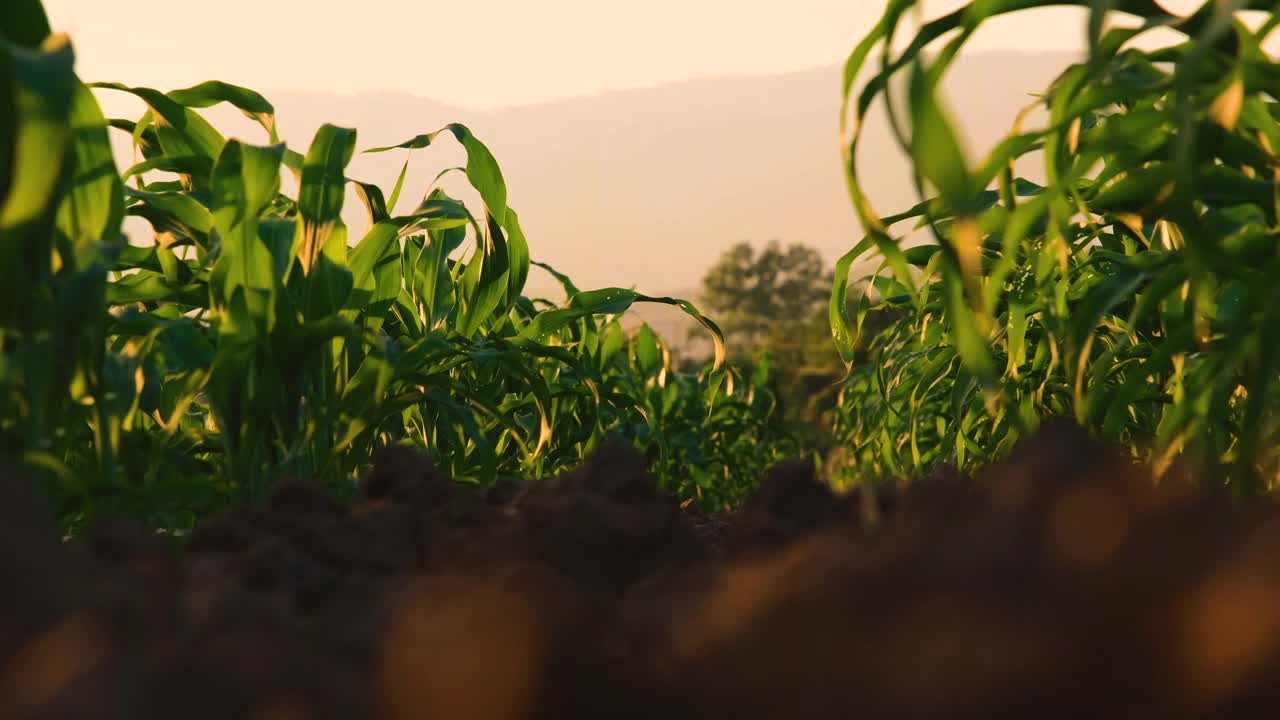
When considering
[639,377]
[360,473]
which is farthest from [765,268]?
[360,473]

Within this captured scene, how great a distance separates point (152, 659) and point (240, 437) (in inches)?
33.7

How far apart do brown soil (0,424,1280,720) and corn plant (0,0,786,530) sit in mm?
312

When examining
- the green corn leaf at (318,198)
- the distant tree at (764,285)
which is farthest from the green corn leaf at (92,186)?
the distant tree at (764,285)

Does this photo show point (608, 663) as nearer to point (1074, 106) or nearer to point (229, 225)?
point (1074, 106)

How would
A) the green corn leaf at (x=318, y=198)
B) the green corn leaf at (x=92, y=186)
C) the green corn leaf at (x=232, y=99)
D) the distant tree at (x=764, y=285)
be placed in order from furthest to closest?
the distant tree at (x=764, y=285)
the green corn leaf at (x=232, y=99)
the green corn leaf at (x=318, y=198)
the green corn leaf at (x=92, y=186)

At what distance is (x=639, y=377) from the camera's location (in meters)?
4.62

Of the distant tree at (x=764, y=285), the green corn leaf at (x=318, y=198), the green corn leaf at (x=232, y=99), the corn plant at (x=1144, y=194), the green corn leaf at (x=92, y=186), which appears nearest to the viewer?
the corn plant at (x=1144, y=194)

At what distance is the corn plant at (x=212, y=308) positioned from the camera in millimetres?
842

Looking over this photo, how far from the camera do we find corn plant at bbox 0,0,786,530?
2.76ft

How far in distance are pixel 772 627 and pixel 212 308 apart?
3.42 feet

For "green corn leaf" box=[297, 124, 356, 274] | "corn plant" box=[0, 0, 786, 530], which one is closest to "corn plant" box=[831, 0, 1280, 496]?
"corn plant" box=[0, 0, 786, 530]

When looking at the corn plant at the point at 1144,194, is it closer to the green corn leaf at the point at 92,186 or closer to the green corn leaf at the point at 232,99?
the green corn leaf at the point at 92,186

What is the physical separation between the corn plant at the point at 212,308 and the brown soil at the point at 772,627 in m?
0.31

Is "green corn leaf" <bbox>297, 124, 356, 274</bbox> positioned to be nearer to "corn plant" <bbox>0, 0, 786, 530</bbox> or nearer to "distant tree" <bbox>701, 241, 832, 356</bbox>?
"corn plant" <bbox>0, 0, 786, 530</bbox>
